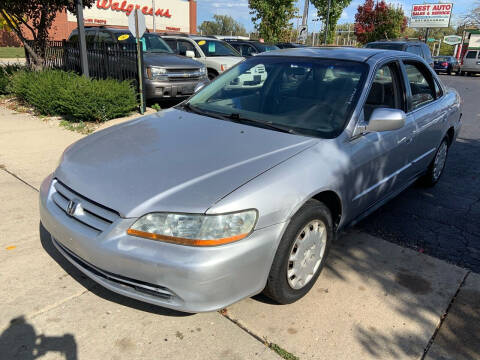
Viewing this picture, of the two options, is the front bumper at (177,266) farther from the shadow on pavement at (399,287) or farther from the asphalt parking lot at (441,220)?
the asphalt parking lot at (441,220)

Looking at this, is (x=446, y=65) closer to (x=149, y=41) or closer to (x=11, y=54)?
(x=149, y=41)

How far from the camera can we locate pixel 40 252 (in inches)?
127

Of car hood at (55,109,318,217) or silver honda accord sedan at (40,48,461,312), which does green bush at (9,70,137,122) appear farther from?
car hood at (55,109,318,217)

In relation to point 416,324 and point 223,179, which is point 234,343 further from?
point 416,324

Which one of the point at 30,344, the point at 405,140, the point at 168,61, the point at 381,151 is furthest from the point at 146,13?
the point at 30,344

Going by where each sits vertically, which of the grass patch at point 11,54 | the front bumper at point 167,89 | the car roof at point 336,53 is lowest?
the grass patch at point 11,54

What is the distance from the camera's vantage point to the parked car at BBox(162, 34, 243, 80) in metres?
11.6

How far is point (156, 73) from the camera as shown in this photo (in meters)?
8.66

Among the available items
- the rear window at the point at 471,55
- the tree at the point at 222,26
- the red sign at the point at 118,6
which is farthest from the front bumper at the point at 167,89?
the tree at the point at 222,26

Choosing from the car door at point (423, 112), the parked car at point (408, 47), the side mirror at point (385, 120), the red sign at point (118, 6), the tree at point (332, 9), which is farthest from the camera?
the red sign at point (118, 6)

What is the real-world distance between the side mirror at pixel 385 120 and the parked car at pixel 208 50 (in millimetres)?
9049

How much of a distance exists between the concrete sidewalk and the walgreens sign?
39.4 meters

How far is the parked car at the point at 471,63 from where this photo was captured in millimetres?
27703

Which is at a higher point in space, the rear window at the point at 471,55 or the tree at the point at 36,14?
the tree at the point at 36,14
